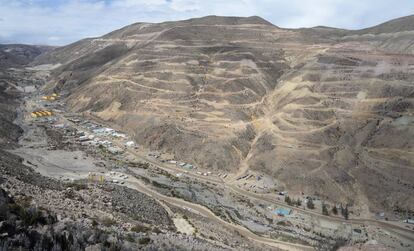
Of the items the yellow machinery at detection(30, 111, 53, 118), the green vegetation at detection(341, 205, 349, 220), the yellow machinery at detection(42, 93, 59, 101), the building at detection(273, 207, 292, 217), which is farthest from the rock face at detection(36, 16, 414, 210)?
the yellow machinery at detection(30, 111, 53, 118)

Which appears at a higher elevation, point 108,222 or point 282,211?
point 108,222

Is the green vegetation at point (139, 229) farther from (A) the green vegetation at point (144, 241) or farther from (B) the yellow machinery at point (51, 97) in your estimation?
(B) the yellow machinery at point (51, 97)

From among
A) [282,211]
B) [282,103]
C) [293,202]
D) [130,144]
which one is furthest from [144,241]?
[282,103]

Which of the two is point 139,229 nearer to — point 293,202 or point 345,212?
point 293,202

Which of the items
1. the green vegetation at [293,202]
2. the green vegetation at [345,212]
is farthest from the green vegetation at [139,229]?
the green vegetation at [345,212]

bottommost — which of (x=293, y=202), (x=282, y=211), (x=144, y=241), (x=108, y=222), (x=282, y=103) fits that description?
(x=282, y=211)

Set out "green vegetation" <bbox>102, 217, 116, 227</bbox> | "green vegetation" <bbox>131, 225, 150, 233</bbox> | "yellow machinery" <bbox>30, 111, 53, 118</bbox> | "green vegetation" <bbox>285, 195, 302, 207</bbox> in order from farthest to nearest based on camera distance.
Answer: "yellow machinery" <bbox>30, 111, 53, 118</bbox> < "green vegetation" <bbox>285, 195, 302, 207</bbox> < "green vegetation" <bbox>131, 225, 150, 233</bbox> < "green vegetation" <bbox>102, 217, 116, 227</bbox>

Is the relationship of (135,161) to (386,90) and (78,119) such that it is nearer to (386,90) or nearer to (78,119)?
(78,119)

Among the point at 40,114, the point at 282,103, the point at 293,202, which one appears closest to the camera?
the point at 293,202

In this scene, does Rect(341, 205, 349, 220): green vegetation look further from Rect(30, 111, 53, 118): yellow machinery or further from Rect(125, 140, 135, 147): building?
Rect(30, 111, 53, 118): yellow machinery
